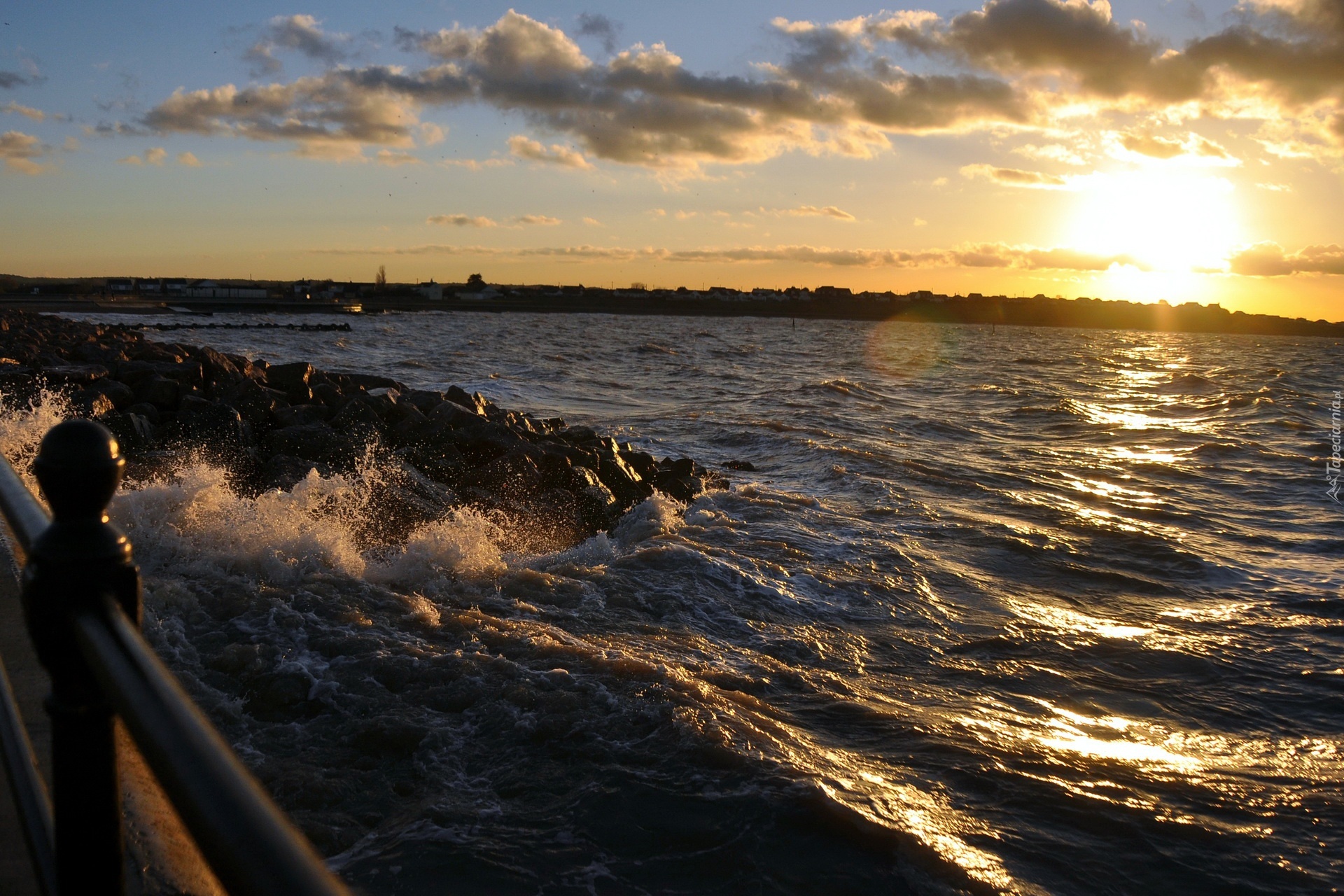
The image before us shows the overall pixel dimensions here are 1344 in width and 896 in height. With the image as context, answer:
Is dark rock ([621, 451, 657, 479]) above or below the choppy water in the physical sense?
above

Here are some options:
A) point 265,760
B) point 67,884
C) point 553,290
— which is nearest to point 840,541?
point 265,760

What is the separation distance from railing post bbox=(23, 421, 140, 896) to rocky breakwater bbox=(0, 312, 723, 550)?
7.12 meters

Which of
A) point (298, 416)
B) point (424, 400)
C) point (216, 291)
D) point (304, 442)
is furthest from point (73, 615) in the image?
point (216, 291)

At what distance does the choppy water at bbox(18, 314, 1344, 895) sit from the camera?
4.12 metres

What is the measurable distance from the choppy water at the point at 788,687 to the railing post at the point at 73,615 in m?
2.83

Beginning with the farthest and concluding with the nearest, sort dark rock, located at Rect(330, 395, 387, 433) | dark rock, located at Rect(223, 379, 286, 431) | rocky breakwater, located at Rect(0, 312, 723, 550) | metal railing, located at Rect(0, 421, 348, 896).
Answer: dark rock, located at Rect(330, 395, 387, 433) < dark rock, located at Rect(223, 379, 286, 431) < rocky breakwater, located at Rect(0, 312, 723, 550) < metal railing, located at Rect(0, 421, 348, 896)

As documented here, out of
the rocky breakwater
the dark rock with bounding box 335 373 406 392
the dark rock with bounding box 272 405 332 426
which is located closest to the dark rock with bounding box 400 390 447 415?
the rocky breakwater

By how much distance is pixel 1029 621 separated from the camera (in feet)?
24.6

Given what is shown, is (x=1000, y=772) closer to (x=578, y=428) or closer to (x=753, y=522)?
(x=753, y=522)

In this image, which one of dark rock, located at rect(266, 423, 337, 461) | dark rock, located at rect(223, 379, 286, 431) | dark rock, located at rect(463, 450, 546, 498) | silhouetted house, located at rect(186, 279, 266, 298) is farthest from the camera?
silhouetted house, located at rect(186, 279, 266, 298)

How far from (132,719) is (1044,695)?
19.6 feet

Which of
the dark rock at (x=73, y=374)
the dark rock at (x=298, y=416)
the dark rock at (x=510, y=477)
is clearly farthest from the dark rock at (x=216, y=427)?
the dark rock at (x=73, y=374)

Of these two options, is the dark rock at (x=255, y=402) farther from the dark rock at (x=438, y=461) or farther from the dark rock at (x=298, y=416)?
the dark rock at (x=438, y=461)

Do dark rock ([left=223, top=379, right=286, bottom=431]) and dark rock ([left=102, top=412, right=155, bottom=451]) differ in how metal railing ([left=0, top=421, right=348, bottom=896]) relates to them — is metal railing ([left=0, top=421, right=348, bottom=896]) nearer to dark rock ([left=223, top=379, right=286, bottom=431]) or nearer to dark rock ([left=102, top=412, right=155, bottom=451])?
dark rock ([left=102, top=412, right=155, bottom=451])
